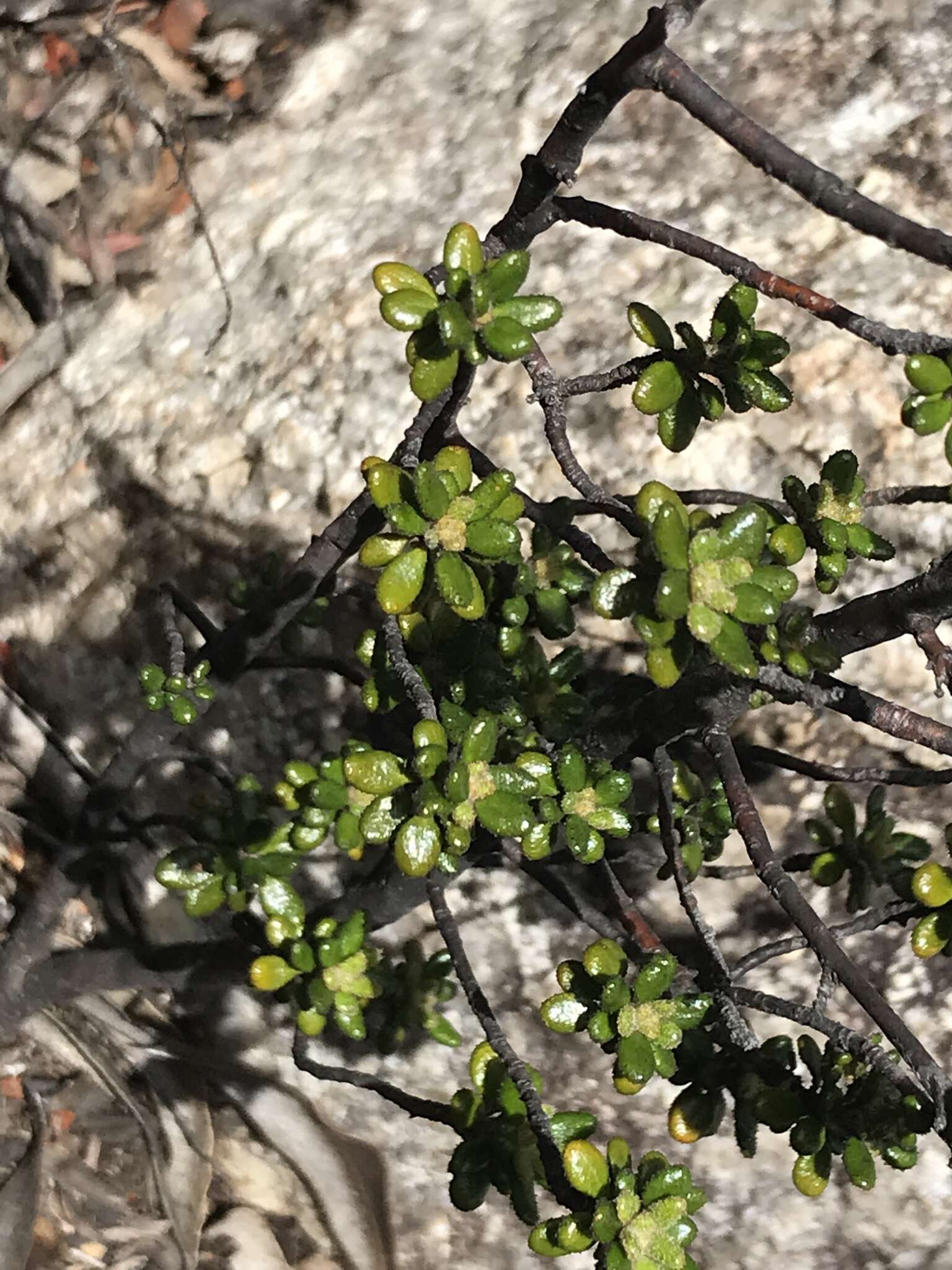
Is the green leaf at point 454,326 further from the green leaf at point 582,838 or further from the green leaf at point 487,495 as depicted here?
the green leaf at point 582,838

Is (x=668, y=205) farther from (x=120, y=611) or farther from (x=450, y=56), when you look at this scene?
(x=120, y=611)

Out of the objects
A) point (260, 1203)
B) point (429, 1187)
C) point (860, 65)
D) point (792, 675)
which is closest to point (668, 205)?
point (860, 65)

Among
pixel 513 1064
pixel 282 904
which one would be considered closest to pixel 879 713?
pixel 513 1064

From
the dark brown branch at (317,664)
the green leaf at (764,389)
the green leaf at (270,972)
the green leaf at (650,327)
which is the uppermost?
Answer: the dark brown branch at (317,664)

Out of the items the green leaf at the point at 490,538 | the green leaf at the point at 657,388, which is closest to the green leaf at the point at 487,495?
the green leaf at the point at 490,538

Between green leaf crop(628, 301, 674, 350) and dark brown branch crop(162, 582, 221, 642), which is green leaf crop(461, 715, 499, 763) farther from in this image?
dark brown branch crop(162, 582, 221, 642)

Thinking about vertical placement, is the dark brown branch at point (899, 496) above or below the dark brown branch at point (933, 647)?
above

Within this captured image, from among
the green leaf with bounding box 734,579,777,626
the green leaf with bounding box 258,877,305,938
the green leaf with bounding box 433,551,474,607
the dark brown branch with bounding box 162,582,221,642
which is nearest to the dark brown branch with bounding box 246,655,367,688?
the dark brown branch with bounding box 162,582,221,642
